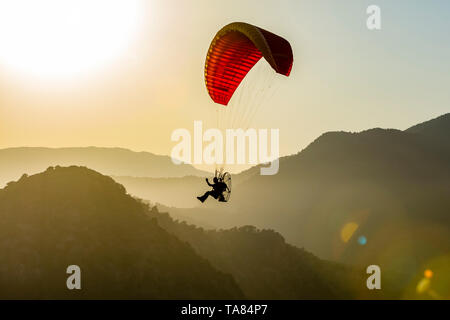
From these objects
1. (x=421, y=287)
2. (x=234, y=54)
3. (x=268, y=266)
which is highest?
(x=234, y=54)

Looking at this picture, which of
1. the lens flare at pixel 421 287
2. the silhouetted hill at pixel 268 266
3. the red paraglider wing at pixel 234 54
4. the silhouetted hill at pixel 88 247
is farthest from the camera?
the lens flare at pixel 421 287

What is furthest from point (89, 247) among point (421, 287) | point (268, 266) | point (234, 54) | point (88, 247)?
point (421, 287)

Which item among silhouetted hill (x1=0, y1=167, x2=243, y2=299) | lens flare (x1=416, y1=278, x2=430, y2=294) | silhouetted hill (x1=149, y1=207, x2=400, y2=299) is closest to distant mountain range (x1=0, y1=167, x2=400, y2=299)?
silhouetted hill (x1=0, y1=167, x2=243, y2=299)

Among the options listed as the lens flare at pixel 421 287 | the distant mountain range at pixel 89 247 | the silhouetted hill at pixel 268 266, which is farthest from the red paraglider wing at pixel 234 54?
the lens flare at pixel 421 287

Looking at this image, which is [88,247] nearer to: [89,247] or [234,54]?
[89,247]

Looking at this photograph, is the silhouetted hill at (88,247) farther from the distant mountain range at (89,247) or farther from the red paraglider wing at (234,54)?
the red paraglider wing at (234,54)
